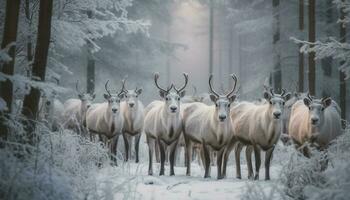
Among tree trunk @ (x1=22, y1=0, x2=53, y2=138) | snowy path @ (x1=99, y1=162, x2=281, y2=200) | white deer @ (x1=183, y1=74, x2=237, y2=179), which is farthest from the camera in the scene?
white deer @ (x1=183, y1=74, x2=237, y2=179)

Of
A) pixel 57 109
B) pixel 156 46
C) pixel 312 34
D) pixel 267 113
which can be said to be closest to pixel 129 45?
pixel 156 46

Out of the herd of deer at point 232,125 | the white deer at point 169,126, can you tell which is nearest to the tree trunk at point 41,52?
the herd of deer at point 232,125

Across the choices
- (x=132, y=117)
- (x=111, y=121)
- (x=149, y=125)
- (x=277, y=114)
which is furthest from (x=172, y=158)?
(x=132, y=117)

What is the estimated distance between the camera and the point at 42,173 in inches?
231

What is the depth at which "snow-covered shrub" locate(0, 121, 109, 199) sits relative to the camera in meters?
5.37

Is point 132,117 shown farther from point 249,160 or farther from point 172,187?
point 172,187

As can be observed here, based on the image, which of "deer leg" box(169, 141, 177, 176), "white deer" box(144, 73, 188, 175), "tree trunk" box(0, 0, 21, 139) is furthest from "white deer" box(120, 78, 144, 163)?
"tree trunk" box(0, 0, 21, 139)

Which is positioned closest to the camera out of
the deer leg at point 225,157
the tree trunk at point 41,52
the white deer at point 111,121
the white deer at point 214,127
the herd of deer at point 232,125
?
the tree trunk at point 41,52

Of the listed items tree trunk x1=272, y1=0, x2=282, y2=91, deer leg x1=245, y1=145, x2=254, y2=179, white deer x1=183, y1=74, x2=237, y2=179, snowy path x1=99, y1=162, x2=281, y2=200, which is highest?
tree trunk x1=272, y1=0, x2=282, y2=91

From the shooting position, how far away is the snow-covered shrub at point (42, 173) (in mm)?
5367

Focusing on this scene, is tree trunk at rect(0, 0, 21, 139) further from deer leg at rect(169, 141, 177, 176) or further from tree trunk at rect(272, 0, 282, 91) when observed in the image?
tree trunk at rect(272, 0, 282, 91)

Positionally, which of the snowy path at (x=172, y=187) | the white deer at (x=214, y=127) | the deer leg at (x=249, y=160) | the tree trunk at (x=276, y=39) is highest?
the tree trunk at (x=276, y=39)

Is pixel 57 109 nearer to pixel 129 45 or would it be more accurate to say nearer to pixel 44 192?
pixel 129 45

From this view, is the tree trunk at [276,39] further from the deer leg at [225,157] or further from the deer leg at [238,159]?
the deer leg at [225,157]
